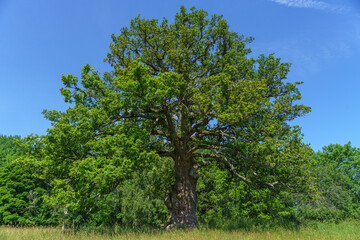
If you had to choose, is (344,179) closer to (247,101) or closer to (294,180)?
(294,180)

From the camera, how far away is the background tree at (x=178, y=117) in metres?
12.2

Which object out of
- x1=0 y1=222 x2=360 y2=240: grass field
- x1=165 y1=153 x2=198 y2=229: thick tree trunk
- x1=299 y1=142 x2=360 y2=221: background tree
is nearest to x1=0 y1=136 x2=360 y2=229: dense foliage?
x1=299 y1=142 x2=360 y2=221: background tree

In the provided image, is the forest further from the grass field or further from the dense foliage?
the dense foliage

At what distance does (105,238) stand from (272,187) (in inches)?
439

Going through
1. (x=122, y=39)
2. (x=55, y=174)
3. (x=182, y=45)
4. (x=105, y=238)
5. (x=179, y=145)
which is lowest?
(x=105, y=238)

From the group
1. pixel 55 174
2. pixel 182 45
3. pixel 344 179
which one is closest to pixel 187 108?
pixel 182 45

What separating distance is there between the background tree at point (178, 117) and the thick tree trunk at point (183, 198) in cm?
7

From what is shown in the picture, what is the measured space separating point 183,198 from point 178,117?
6323mm

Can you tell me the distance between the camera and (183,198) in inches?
667

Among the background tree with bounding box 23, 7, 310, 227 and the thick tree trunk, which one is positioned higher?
the background tree with bounding box 23, 7, 310, 227

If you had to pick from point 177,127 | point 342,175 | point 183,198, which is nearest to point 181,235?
point 183,198

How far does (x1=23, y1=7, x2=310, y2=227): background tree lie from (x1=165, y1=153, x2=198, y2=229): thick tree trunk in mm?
69

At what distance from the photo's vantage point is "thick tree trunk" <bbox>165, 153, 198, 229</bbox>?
16438 millimetres

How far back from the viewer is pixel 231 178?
2034 cm
